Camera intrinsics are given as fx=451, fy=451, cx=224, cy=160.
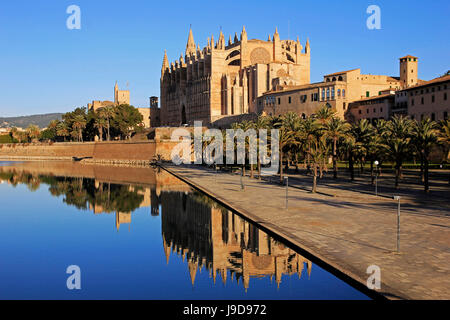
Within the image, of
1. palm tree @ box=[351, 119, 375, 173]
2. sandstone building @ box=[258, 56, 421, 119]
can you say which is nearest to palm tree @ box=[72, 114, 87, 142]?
sandstone building @ box=[258, 56, 421, 119]

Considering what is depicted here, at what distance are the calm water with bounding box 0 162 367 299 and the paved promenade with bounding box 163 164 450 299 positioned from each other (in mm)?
809

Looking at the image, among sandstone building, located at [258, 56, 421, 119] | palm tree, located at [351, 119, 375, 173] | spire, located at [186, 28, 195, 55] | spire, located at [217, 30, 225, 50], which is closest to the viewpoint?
palm tree, located at [351, 119, 375, 173]

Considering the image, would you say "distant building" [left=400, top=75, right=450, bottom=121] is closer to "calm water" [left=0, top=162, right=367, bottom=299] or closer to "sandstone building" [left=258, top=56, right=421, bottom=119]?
"sandstone building" [left=258, top=56, right=421, bottom=119]

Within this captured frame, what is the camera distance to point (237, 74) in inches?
3792

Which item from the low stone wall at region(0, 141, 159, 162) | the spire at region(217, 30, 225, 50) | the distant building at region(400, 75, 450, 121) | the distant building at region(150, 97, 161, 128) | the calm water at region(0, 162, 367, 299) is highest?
the spire at region(217, 30, 225, 50)

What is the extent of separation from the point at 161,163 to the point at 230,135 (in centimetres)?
3435

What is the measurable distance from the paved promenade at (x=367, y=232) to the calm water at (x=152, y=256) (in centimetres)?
81

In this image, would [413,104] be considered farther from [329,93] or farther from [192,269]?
[192,269]

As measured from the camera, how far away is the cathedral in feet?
281

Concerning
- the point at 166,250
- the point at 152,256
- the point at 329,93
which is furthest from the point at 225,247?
the point at 329,93

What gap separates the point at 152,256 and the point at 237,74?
81691 millimetres

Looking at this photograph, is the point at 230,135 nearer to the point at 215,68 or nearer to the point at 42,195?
the point at 42,195

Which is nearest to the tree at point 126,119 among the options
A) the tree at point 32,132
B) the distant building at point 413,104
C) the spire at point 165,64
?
the spire at point 165,64

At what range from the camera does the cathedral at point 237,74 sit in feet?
281
